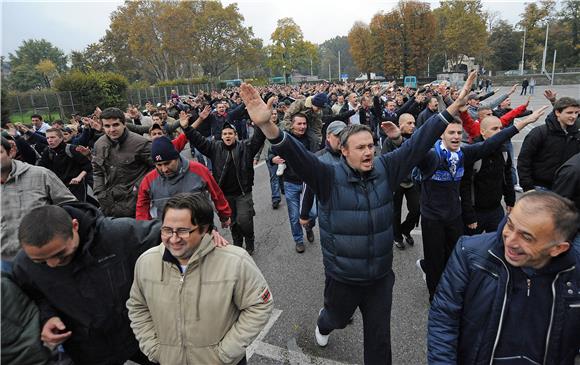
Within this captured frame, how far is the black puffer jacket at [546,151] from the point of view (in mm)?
4086

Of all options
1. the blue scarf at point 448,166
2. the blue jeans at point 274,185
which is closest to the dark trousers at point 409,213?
the blue scarf at point 448,166

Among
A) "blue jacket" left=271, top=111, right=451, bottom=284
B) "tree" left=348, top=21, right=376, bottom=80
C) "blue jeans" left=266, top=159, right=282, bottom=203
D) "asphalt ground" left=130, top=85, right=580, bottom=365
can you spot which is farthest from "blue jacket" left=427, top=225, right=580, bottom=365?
"tree" left=348, top=21, right=376, bottom=80

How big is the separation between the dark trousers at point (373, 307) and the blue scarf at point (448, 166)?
4.05ft

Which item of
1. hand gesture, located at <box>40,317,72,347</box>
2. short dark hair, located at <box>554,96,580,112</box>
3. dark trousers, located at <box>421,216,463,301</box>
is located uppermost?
short dark hair, located at <box>554,96,580,112</box>

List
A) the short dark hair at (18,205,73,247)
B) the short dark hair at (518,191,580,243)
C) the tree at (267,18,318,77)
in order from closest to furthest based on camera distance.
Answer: the short dark hair at (518,191,580,243), the short dark hair at (18,205,73,247), the tree at (267,18,318,77)

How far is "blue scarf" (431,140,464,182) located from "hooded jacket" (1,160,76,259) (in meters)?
3.40

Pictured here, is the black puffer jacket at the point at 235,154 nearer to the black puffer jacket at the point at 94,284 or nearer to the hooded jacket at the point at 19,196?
the hooded jacket at the point at 19,196

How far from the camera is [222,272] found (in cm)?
198

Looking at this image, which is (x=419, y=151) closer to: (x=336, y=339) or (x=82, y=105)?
(x=336, y=339)

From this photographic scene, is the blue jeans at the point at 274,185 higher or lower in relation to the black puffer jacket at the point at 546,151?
lower

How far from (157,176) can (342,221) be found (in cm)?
201

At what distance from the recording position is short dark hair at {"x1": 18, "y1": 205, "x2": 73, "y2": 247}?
1838mm

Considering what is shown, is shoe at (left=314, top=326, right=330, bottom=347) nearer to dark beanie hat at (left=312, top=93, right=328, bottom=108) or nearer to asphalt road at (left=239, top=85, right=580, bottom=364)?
asphalt road at (left=239, top=85, right=580, bottom=364)

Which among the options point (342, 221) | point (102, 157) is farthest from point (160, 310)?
point (102, 157)
